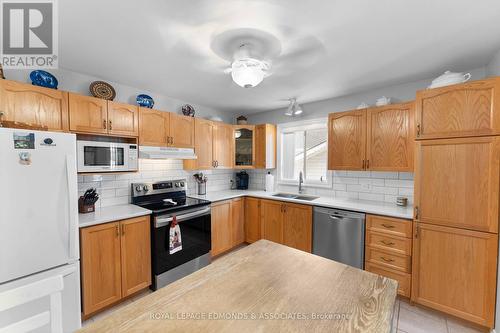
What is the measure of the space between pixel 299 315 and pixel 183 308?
1.55 ft

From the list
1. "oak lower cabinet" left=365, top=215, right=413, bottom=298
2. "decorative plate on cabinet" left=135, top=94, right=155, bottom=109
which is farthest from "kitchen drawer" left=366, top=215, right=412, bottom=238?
"decorative plate on cabinet" left=135, top=94, right=155, bottom=109

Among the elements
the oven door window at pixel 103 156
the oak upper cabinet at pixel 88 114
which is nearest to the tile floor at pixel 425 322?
the oven door window at pixel 103 156

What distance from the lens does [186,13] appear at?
1.34 meters

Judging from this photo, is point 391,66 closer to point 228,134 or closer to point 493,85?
point 493,85

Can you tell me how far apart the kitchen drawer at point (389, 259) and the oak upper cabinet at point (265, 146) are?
75.7 inches

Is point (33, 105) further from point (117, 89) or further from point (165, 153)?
point (165, 153)

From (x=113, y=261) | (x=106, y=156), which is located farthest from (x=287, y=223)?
(x=106, y=156)

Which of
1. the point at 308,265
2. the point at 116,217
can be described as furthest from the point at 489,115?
the point at 116,217

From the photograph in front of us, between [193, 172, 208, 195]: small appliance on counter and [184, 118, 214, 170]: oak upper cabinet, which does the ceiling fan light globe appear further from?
[193, 172, 208, 195]: small appliance on counter

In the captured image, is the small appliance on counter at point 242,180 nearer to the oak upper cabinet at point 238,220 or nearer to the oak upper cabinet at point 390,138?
the oak upper cabinet at point 238,220

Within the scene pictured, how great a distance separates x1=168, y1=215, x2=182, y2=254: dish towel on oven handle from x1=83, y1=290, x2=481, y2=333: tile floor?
2.39 feet

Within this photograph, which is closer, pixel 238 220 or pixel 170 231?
pixel 170 231

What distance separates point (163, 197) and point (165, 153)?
69 cm

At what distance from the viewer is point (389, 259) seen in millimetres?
2191
